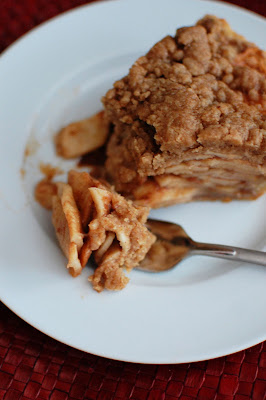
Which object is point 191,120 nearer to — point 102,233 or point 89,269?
point 102,233

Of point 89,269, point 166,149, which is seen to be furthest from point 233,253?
point 89,269

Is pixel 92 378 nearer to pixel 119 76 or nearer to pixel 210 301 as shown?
pixel 210 301

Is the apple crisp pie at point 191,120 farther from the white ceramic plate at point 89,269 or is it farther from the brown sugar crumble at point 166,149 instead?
the white ceramic plate at point 89,269

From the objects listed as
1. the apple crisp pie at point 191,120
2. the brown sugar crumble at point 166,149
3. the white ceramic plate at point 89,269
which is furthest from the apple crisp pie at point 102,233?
the apple crisp pie at point 191,120

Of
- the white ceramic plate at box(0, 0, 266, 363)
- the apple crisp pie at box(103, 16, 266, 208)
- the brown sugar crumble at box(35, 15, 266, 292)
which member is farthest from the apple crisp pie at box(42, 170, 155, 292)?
the apple crisp pie at box(103, 16, 266, 208)

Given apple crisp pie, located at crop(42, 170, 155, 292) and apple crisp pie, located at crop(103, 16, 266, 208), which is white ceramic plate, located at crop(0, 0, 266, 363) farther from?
apple crisp pie, located at crop(103, 16, 266, 208)

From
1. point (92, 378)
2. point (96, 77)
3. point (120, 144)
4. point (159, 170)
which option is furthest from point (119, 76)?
point (92, 378)

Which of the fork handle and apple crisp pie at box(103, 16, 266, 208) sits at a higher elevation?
apple crisp pie at box(103, 16, 266, 208)
